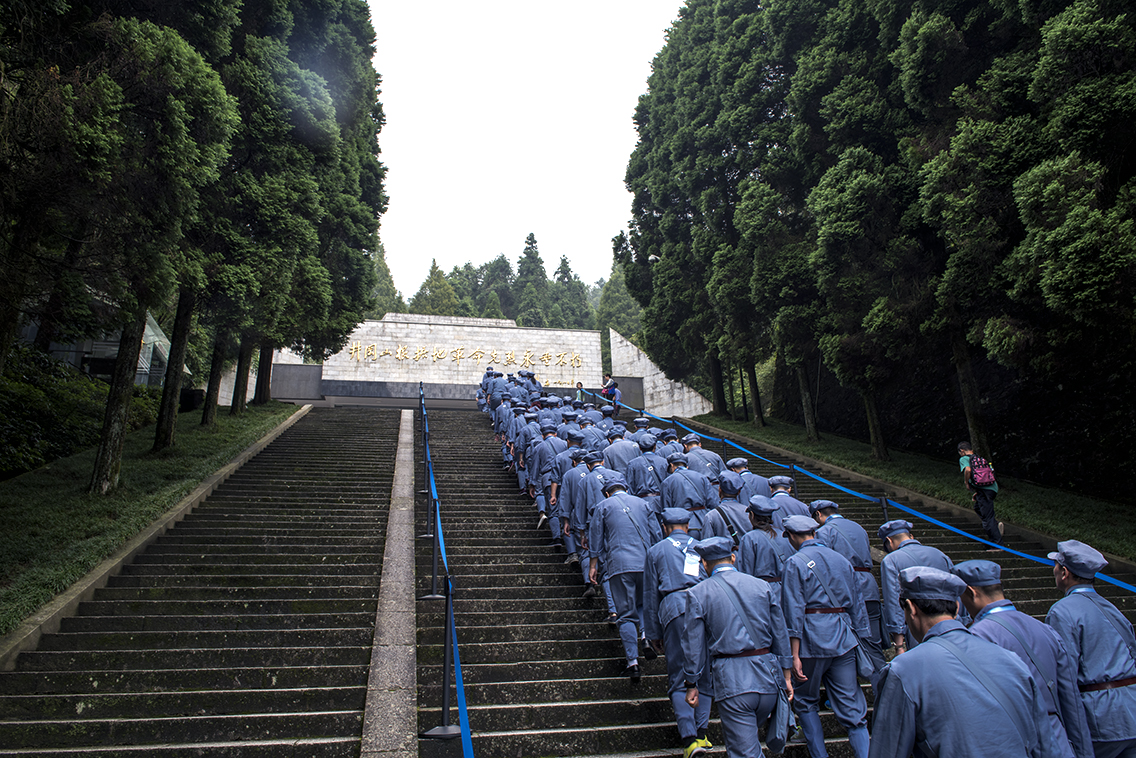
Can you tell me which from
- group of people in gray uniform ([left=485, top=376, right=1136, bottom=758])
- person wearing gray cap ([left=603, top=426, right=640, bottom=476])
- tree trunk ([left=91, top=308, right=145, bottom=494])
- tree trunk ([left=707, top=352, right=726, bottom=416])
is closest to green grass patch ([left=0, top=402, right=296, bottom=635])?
tree trunk ([left=91, top=308, right=145, bottom=494])

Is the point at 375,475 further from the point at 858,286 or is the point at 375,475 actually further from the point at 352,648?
the point at 858,286

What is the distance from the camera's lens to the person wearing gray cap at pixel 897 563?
425 centimetres

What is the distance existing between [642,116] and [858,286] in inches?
506

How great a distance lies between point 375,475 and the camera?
36.4 feet

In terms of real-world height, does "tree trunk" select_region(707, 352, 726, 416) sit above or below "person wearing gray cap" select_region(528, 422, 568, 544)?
above

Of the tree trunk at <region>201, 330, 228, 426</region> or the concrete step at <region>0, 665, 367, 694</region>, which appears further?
the tree trunk at <region>201, 330, 228, 426</region>

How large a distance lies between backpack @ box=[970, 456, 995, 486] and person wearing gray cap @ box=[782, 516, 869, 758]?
17.9 ft

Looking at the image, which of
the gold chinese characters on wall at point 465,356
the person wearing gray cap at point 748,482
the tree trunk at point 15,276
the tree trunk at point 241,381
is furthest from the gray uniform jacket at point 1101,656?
the gold chinese characters on wall at point 465,356

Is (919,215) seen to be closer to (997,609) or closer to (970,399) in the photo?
(970,399)

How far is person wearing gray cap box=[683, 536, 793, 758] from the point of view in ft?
11.6

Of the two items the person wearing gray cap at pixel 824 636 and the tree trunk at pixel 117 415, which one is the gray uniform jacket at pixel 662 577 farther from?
the tree trunk at pixel 117 415

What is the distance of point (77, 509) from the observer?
807 cm

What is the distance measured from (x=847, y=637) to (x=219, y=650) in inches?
174

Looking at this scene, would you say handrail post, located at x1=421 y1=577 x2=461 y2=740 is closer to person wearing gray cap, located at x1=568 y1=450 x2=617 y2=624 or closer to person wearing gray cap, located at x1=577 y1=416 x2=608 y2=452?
person wearing gray cap, located at x1=568 y1=450 x2=617 y2=624
